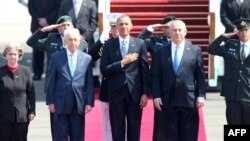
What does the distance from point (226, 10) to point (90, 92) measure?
19.3 ft

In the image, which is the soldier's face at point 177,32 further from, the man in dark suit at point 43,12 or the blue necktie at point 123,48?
the man in dark suit at point 43,12

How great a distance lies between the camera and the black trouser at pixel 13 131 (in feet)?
46.7

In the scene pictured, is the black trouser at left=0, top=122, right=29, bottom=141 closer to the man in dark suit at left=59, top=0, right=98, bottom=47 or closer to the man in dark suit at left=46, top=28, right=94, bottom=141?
the man in dark suit at left=46, top=28, right=94, bottom=141

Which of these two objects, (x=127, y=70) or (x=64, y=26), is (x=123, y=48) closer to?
(x=127, y=70)

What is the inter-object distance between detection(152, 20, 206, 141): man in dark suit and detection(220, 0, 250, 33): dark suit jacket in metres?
5.19

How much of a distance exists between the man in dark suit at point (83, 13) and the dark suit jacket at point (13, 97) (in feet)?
16.6

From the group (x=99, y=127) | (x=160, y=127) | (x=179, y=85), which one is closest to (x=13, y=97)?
(x=160, y=127)

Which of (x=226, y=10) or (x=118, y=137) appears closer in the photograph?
(x=118, y=137)

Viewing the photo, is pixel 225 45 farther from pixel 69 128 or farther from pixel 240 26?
pixel 69 128

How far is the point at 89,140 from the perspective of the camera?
16.3 metres

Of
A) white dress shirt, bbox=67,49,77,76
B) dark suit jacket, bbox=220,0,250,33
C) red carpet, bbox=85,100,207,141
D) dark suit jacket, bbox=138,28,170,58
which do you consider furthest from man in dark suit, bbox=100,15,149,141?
dark suit jacket, bbox=220,0,250,33

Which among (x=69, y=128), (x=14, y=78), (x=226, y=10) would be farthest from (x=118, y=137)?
(x=226, y=10)

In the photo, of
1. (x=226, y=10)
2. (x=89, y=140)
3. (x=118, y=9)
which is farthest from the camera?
(x=118, y=9)

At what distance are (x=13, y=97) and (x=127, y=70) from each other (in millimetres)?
1563
